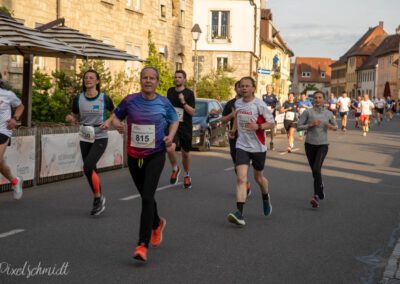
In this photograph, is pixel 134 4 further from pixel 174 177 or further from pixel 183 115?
pixel 174 177

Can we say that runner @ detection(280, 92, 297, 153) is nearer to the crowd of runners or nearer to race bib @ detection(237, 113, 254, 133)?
the crowd of runners

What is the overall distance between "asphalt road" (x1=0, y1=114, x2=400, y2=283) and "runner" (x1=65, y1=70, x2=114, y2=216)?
385 mm

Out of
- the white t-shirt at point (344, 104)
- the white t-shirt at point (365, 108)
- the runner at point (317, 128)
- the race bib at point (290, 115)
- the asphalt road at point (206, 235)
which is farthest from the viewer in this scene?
the white t-shirt at point (344, 104)

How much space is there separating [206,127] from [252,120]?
Result: 12.5 metres

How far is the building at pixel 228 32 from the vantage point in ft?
179

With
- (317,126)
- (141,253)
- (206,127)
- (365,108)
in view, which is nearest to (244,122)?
(317,126)

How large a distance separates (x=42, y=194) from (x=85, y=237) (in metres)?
3.98

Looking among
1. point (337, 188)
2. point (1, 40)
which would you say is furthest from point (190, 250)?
point (1, 40)

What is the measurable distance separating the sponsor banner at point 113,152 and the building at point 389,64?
309ft

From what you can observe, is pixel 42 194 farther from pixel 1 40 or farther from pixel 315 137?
pixel 315 137

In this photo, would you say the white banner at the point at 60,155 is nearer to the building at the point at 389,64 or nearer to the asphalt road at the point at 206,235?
the asphalt road at the point at 206,235

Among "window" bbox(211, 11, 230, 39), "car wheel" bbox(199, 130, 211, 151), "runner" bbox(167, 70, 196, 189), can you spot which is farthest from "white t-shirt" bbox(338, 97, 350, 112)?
"runner" bbox(167, 70, 196, 189)

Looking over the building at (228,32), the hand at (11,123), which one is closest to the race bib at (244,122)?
the hand at (11,123)

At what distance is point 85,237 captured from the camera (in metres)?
7.86
